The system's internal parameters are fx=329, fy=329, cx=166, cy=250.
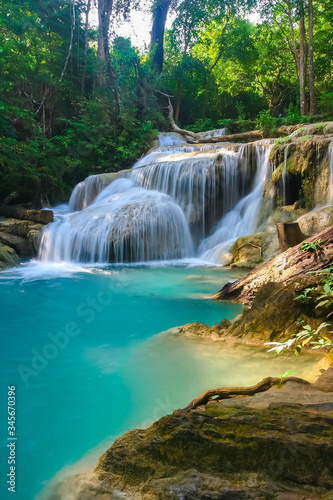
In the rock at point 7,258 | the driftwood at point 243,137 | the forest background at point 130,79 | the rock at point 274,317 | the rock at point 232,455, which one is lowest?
the rock at point 7,258

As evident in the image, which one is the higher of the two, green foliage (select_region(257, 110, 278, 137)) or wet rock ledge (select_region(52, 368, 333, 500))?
green foliage (select_region(257, 110, 278, 137))

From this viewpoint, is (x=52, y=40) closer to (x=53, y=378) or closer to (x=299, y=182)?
(x=299, y=182)

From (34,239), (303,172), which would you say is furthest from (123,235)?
(303,172)

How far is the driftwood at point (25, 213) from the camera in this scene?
36.5 ft

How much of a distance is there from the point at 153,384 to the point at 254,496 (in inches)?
70.0

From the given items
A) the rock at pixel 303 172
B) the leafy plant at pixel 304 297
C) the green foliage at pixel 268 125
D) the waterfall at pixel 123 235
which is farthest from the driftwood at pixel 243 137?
the leafy plant at pixel 304 297

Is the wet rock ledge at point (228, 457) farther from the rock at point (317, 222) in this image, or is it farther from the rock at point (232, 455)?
the rock at point (317, 222)

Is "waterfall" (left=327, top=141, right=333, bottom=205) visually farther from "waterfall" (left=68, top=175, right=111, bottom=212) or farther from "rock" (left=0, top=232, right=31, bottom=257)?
"rock" (left=0, top=232, right=31, bottom=257)

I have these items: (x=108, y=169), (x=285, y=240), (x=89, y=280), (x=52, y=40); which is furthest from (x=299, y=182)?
(x=52, y=40)

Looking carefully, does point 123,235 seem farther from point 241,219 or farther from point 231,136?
point 231,136

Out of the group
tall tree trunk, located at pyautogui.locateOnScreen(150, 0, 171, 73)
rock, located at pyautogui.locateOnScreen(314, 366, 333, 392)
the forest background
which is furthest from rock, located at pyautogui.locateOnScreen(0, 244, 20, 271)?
tall tree trunk, located at pyautogui.locateOnScreen(150, 0, 171, 73)

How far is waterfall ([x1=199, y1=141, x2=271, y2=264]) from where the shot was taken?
1011 centimetres

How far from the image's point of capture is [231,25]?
25.1m

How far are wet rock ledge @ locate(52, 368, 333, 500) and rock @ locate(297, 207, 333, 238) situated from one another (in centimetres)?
568
